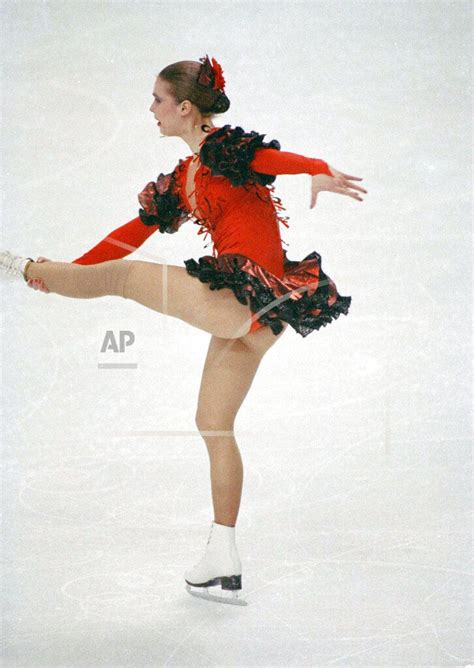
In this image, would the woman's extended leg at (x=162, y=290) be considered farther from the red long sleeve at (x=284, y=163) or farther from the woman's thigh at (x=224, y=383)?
the red long sleeve at (x=284, y=163)

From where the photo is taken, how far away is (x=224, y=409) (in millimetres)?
2641

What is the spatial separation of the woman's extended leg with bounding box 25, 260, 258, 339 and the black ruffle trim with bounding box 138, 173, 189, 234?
8.6 inches

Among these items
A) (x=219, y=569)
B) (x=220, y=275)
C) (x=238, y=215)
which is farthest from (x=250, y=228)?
(x=219, y=569)

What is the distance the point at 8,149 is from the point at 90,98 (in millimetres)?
450

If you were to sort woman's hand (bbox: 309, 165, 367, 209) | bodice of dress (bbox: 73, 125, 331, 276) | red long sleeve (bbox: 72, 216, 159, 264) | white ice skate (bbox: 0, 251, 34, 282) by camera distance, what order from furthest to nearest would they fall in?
red long sleeve (bbox: 72, 216, 159, 264)
white ice skate (bbox: 0, 251, 34, 282)
bodice of dress (bbox: 73, 125, 331, 276)
woman's hand (bbox: 309, 165, 367, 209)

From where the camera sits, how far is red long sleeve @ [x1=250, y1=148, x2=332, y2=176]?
2.36m

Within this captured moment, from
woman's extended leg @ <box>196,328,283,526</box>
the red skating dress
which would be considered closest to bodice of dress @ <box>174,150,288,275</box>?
the red skating dress

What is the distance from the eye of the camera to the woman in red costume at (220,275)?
2.51m

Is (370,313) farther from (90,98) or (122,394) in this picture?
(90,98)

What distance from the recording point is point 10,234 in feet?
15.1

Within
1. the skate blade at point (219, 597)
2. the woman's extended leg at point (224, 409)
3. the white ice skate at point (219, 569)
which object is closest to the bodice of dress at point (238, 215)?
the woman's extended leg at point (224, 409)

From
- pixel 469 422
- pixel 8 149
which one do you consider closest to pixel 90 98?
pixel 8 149

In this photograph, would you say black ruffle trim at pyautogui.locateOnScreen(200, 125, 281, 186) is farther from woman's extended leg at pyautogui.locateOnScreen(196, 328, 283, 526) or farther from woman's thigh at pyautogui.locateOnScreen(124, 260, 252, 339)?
woman's extended leg at pyautogui.locateOnScreen(196, 328, 283, 526)

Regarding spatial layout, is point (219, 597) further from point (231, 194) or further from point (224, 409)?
point (231, 194)
